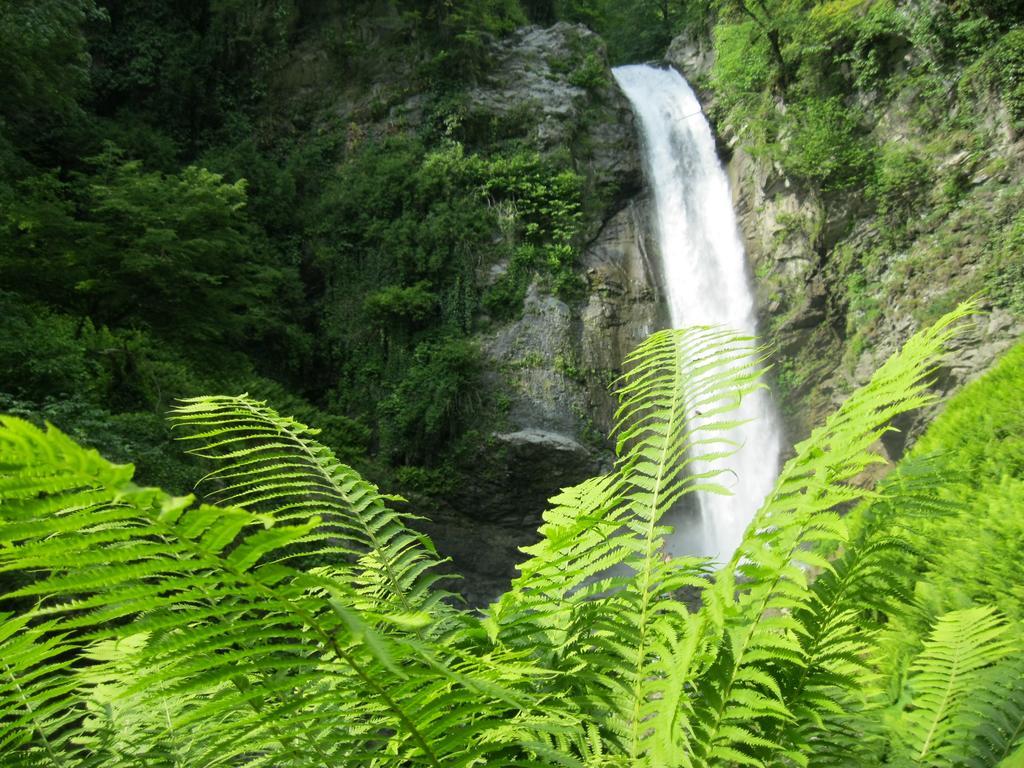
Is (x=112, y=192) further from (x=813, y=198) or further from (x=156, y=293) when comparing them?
(x=813, y=198)

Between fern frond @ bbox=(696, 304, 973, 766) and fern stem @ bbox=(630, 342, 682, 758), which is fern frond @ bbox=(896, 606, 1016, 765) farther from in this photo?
fern stem @ bbox=(630, 342, 682, 758)

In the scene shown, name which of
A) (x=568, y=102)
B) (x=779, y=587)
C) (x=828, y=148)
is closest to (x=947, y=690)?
(x=779, y=587)

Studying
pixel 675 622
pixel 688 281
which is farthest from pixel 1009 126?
pixel 675 622

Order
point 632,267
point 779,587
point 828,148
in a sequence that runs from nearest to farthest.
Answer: point 779,587 < point 828,148 < point 632,267

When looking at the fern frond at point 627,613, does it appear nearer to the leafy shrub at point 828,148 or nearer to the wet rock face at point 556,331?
the wet rock face at point 556,331

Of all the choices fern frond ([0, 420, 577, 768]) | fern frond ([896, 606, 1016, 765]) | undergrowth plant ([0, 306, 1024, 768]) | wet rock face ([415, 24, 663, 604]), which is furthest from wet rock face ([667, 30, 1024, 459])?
fern frond ([0, 420, 577, 768])

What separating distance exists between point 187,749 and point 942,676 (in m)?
1.24

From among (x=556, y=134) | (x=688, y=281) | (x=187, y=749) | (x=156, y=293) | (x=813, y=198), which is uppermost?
(x=556, y=134)

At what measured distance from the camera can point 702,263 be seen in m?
13.8

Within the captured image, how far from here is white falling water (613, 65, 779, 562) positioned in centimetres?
1206

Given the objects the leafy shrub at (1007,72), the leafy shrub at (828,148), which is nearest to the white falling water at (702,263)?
the leafy shrub at (828,148)

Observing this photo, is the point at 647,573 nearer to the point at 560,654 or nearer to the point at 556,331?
the point at 560,654

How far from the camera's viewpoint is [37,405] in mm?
4738

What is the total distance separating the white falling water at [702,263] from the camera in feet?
39.6
